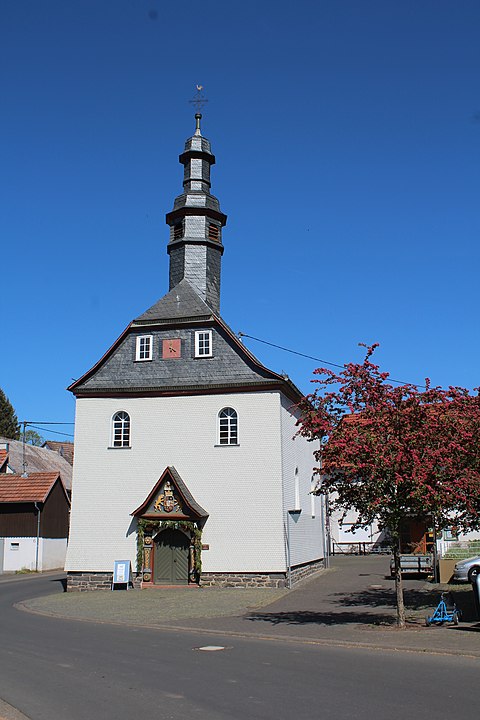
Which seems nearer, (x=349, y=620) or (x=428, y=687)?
(x=428, y=687)

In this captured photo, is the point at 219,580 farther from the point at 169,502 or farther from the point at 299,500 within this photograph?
the point at 299,500

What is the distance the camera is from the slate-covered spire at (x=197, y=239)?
31078mm

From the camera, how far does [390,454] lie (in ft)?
48.4

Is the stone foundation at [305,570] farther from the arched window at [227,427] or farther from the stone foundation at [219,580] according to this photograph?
the arched window at [227,427]

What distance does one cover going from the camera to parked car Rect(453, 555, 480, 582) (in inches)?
909

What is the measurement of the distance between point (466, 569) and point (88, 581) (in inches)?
528

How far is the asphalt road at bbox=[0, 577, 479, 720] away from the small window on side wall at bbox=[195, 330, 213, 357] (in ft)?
48.1

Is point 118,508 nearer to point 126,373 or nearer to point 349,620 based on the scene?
point 126,373

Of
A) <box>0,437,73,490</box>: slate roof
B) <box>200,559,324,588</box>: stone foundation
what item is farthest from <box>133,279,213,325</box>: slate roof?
<box>0,437,73,490</box>: slate roof

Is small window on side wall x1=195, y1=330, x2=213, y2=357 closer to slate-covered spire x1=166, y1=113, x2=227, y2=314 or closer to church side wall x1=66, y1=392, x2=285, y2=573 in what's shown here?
church side wall x1=66, y1=392, x2=285, y2=573

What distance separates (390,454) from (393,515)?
135 centimetres

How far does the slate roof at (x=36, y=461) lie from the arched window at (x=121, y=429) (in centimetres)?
→ 2050

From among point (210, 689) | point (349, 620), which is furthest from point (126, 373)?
point (210, 689)

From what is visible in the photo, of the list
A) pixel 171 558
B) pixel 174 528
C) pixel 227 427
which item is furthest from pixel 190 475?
pixel 171 558
